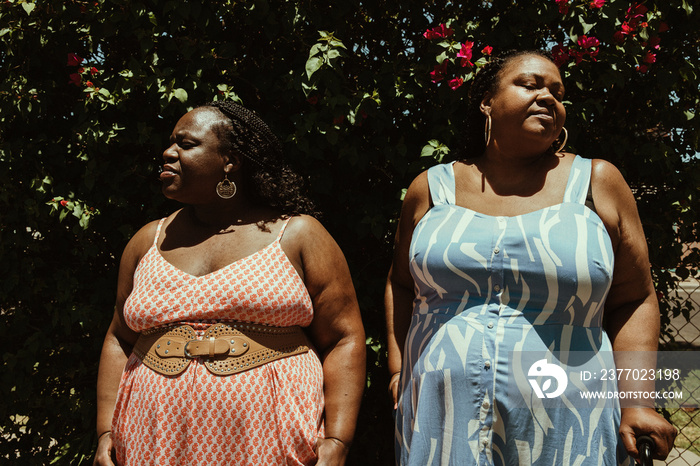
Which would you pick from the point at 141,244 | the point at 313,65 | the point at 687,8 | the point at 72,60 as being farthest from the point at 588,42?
the point at 72,60

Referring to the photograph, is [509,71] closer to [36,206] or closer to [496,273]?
[496,273]

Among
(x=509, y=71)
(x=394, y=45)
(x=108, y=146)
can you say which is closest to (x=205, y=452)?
(x=108, y=146)

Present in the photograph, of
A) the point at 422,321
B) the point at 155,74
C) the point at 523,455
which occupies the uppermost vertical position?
the point at 155,74

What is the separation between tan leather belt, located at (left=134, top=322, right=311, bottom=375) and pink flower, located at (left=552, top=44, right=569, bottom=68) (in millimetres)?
1665

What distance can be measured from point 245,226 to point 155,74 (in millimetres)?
889

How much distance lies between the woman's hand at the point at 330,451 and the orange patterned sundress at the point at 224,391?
3 cm

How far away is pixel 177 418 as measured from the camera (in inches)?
78.7

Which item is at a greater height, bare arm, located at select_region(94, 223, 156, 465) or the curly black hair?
the curly black hair

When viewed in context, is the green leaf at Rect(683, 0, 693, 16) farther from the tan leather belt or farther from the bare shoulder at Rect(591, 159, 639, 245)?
the tan leather belt

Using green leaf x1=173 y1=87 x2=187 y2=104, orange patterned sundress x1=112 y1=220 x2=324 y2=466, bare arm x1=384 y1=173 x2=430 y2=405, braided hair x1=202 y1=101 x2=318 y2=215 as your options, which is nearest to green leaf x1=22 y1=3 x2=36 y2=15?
green leaf x1=173 y1=87 x2=187 y2=104

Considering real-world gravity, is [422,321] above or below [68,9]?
below

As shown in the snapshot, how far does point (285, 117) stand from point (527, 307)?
154 cm

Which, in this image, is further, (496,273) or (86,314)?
(86,314)

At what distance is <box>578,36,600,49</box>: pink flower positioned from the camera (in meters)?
2.42
